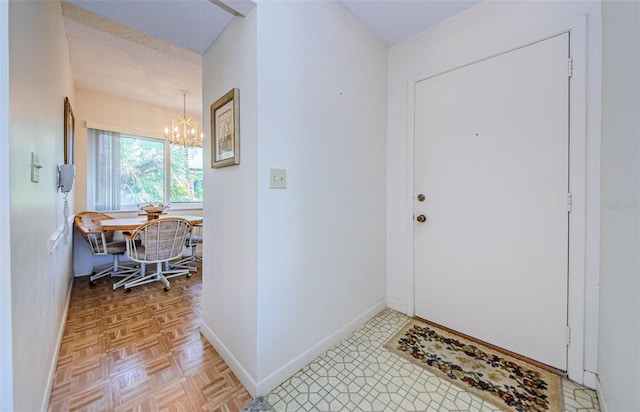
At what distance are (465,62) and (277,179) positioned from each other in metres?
1.67

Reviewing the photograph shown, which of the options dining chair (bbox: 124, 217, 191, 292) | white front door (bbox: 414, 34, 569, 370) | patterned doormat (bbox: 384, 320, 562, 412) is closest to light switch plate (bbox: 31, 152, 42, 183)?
dining chair (bbox: 124, 217, 191, 292)

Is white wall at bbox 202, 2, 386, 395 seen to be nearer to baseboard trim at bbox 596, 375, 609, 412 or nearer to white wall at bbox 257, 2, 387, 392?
white wall at bbox 257, 2, 387, 392

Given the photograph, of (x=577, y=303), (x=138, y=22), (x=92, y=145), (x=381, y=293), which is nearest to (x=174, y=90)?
(x=92, y=145)

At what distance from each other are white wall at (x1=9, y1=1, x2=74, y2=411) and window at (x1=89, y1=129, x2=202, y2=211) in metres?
2.39

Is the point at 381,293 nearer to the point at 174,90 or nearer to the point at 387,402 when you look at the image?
the point at 387,402

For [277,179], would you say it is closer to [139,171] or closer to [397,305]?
[397,305]

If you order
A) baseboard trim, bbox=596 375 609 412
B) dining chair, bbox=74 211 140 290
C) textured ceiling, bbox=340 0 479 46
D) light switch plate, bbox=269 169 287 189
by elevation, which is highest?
textured ceiling, bbox=340 0 479 46

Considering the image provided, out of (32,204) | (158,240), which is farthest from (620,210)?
(158,240)

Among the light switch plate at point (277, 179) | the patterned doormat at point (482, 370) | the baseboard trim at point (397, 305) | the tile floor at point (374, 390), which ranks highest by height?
the light switch plate at point (277, 179)

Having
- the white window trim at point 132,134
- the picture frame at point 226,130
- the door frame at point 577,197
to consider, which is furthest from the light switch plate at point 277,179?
the white window trim at point 132,134

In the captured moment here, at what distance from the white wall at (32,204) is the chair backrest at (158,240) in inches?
44.5

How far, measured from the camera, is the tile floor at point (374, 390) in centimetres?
128

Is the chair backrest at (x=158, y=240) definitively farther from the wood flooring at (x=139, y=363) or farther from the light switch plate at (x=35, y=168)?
the light switch plate at (x=35, y=168)

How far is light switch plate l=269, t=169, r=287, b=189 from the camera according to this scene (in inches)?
54.2
